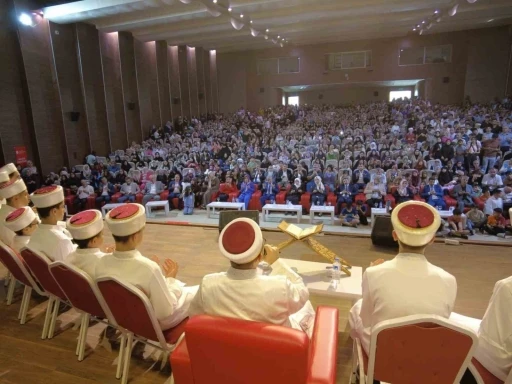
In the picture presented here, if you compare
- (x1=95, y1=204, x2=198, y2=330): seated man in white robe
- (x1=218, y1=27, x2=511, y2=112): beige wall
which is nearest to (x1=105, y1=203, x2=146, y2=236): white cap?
(x1=95, y1=204, x2=198, y2=330): seated man in white robe

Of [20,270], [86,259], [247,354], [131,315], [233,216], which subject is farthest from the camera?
[233,216]

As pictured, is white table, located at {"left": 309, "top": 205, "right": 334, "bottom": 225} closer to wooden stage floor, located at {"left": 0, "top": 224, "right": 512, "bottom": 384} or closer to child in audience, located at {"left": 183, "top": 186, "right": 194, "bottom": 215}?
wooden stage floor, located at {"left": 0, "top": 224, "right": 512, "bottom": 384}

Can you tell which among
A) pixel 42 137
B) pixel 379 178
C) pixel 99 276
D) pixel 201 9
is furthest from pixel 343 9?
pixel 99 276

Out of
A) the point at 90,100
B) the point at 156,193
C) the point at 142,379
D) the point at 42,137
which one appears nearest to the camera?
the point at 142,379

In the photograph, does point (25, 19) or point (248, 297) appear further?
point (25, 19)

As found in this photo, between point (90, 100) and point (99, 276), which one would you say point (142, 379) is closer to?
point (99, 276)

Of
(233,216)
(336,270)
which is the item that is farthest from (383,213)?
(336,270)

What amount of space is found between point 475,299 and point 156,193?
20.3 ft

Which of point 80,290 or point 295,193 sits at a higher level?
point 80,290

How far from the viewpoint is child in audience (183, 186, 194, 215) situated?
22.0 ft

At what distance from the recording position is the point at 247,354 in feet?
3.66

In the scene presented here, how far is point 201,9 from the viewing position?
32.0 ft

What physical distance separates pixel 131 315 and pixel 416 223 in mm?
1550

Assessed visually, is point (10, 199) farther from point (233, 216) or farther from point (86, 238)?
point (233, 216)
